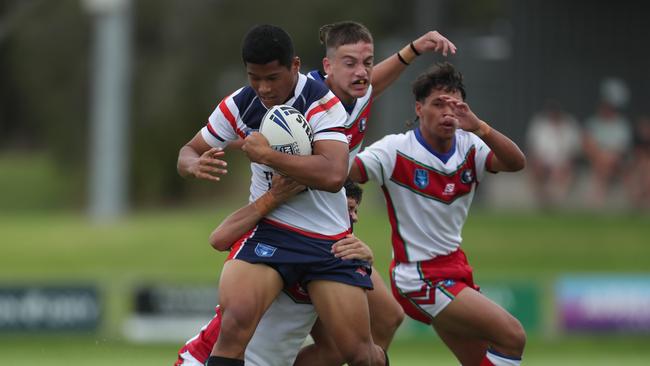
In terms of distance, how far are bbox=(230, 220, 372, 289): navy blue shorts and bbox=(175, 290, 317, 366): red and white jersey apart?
23 centimetres

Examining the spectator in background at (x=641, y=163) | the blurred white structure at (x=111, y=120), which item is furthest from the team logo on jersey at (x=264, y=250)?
the blurred white structure at (x=111, y=120)

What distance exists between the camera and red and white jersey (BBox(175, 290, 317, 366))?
7504 millimetres

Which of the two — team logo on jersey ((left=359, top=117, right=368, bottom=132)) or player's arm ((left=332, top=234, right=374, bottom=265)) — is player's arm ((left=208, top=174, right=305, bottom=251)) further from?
team logo on jersey ((left=359, top=117, right=368, bottom=132))

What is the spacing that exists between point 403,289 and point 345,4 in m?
25.8

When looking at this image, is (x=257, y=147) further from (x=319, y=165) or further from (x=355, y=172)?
(x=355, y=172)

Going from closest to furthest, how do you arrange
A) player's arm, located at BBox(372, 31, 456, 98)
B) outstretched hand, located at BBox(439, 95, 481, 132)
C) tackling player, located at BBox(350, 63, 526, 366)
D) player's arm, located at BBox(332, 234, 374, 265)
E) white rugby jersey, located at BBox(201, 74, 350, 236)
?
white rugby jersey, located at BBox(201, 74, 350, 236), player's arm, located at BBox(332, 234, 374, 265), outstretched hand, located at BBox(439, 95, 481, 132), tackling player, located at BBox(350, 63, 526, 366), player's arm, located at BBox(372, 31, 456, 98)

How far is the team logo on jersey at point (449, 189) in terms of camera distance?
321 inches

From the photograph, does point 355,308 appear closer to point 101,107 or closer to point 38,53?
point 101,107

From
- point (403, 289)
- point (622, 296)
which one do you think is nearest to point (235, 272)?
point (403, 289)

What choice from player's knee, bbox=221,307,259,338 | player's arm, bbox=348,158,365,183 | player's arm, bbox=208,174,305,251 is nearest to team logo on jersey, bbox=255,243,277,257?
player's arm, bbox=208,174,305,251

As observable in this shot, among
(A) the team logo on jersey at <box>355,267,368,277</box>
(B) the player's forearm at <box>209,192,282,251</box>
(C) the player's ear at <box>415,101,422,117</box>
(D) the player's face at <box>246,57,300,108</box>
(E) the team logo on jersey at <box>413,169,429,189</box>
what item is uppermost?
(D) the player's face at <box>246,57,300,108</box>

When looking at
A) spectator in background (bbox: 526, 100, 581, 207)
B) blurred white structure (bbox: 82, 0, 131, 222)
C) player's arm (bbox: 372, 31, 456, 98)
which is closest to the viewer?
player's arm (bbox: 372, 31, 456, 98)

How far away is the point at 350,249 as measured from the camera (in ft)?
24.1

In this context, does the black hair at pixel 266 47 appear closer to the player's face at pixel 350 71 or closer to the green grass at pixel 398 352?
the player's face at pixel 350 71
